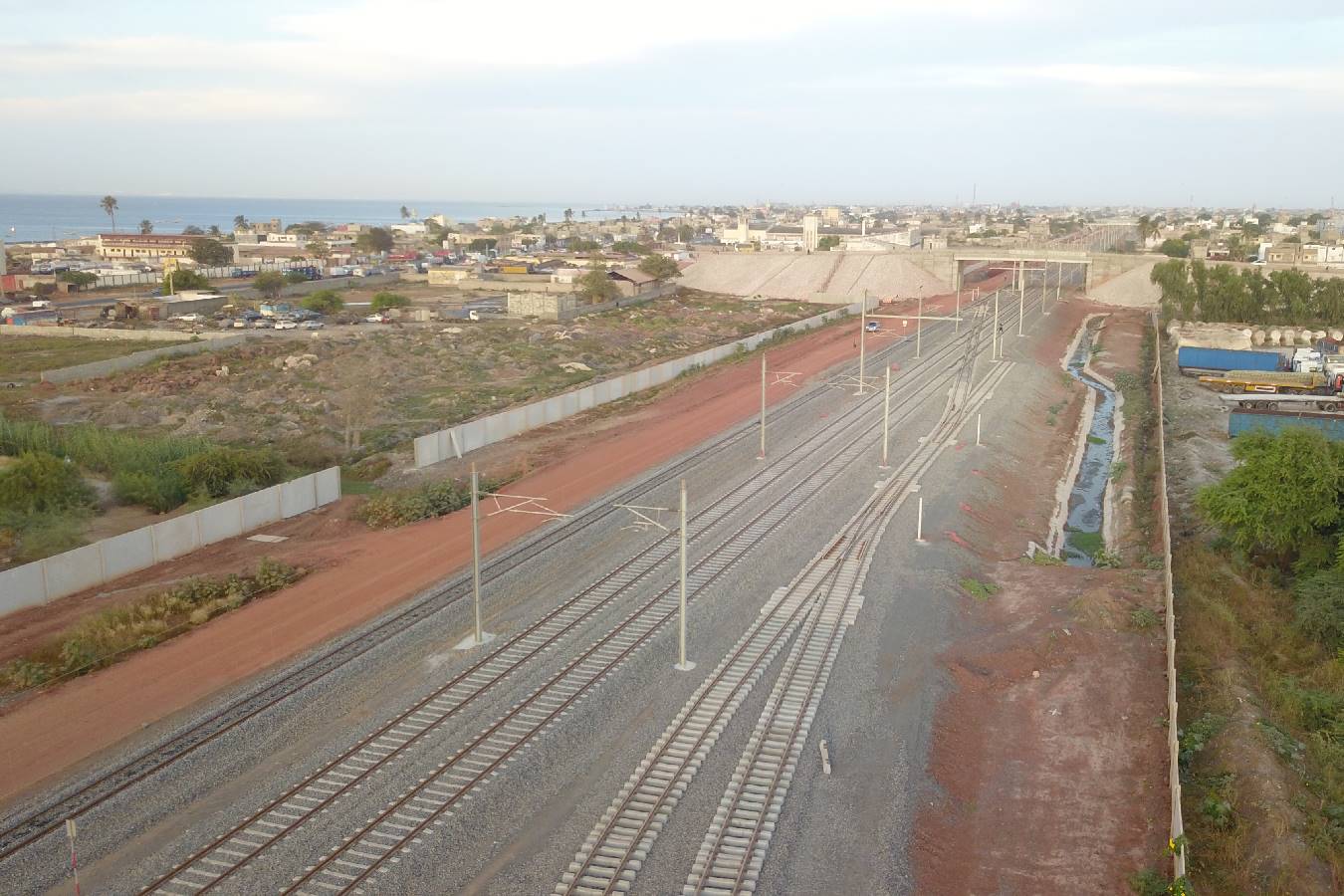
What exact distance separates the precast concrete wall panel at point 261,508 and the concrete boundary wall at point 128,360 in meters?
31.7

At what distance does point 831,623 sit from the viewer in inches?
953

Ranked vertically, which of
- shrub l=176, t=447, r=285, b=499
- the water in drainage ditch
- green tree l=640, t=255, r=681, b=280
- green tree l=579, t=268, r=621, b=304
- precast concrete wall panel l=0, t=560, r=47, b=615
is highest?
green tree l=640, t=255, r=681, b=280

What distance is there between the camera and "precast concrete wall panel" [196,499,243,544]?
97.3 feet

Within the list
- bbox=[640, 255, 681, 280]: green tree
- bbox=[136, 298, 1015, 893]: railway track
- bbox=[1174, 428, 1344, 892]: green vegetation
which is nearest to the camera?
bbox=[136, 298, 1015, 893]: railway track

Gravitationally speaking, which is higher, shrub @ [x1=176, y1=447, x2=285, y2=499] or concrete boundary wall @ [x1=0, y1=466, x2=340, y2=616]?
shrub @ [x1=176, y1=447, x2=285, y2=499]

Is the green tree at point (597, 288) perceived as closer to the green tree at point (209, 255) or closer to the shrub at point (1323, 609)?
the green tree at point (209, 255)

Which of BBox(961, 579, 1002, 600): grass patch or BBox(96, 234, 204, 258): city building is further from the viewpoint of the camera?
BBox(96, 234, 204, 258): city building

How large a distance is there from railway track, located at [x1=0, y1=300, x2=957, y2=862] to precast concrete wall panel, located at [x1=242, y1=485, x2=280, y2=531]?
818cm

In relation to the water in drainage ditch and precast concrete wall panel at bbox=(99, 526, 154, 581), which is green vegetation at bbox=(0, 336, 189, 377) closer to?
precast concrete wall panel at bbox=(99, 526, 154, 581)

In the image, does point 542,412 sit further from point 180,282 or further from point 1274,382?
point 180,282

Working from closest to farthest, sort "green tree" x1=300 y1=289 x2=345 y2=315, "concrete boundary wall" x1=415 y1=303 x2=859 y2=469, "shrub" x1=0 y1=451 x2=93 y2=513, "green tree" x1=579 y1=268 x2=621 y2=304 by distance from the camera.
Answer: "shrub" x1=0 y1=451 x2=93 y2=513, "concrete boundary wall" x1=415 y1=303 x2=859 y2=469, "green tree" x1=300 y1=289 x2=345 y2=315, "green tree" x1=579 y1=268 x2=621 y2=304

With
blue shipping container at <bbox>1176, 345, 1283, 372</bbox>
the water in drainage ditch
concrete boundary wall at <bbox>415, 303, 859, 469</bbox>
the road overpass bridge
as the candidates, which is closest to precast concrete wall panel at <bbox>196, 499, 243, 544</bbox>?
concrete boundary wall at <bbox>415, 303, 859, 469</bbox>

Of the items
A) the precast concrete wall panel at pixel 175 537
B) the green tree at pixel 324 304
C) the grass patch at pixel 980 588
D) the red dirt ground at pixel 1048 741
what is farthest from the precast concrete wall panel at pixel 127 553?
the green tree at pixel 324 304

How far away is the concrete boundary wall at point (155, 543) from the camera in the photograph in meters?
25.0
